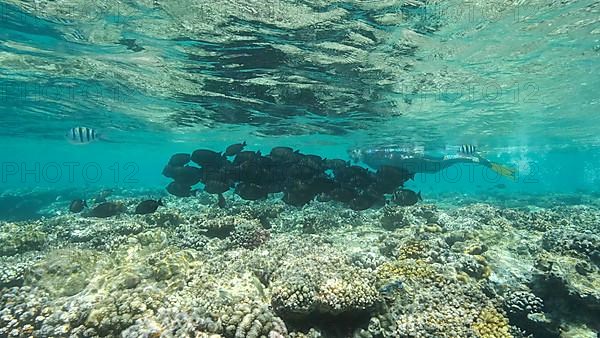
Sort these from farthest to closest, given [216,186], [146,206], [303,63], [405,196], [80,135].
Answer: [303,63], [405,196], [80,135], [216,186], [146,206]

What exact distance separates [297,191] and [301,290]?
19.1 feet

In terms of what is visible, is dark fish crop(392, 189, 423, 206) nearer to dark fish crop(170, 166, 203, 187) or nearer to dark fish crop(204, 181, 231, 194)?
dark fish crop(204, 181, 231, 194)

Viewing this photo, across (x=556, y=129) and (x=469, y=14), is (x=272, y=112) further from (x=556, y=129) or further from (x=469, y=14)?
(x=556, y=129)

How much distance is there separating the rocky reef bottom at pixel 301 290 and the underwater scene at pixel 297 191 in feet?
0.12

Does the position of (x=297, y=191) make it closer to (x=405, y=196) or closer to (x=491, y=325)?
(x=405, y=196)

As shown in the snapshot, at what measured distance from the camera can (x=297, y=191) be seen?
36.8ft

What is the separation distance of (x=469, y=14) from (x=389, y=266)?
849 centimetres

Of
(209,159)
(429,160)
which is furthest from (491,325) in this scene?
(429,160)

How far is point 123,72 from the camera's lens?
16609 millimetres

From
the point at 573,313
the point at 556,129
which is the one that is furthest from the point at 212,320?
the point at 556,129

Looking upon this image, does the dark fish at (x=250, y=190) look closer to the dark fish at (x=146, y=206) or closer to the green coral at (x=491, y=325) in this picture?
the dark fish at (x=146, y=206)

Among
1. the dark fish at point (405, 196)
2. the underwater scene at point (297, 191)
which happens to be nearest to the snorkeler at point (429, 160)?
the underwater scene at point (297, 191)

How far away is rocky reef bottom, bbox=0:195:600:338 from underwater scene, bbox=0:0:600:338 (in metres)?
0.04

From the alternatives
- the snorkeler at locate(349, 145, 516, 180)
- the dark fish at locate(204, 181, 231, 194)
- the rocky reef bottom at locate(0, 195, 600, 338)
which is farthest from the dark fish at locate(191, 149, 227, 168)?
the snorkeler at locate(349, 145, 516, 180)
